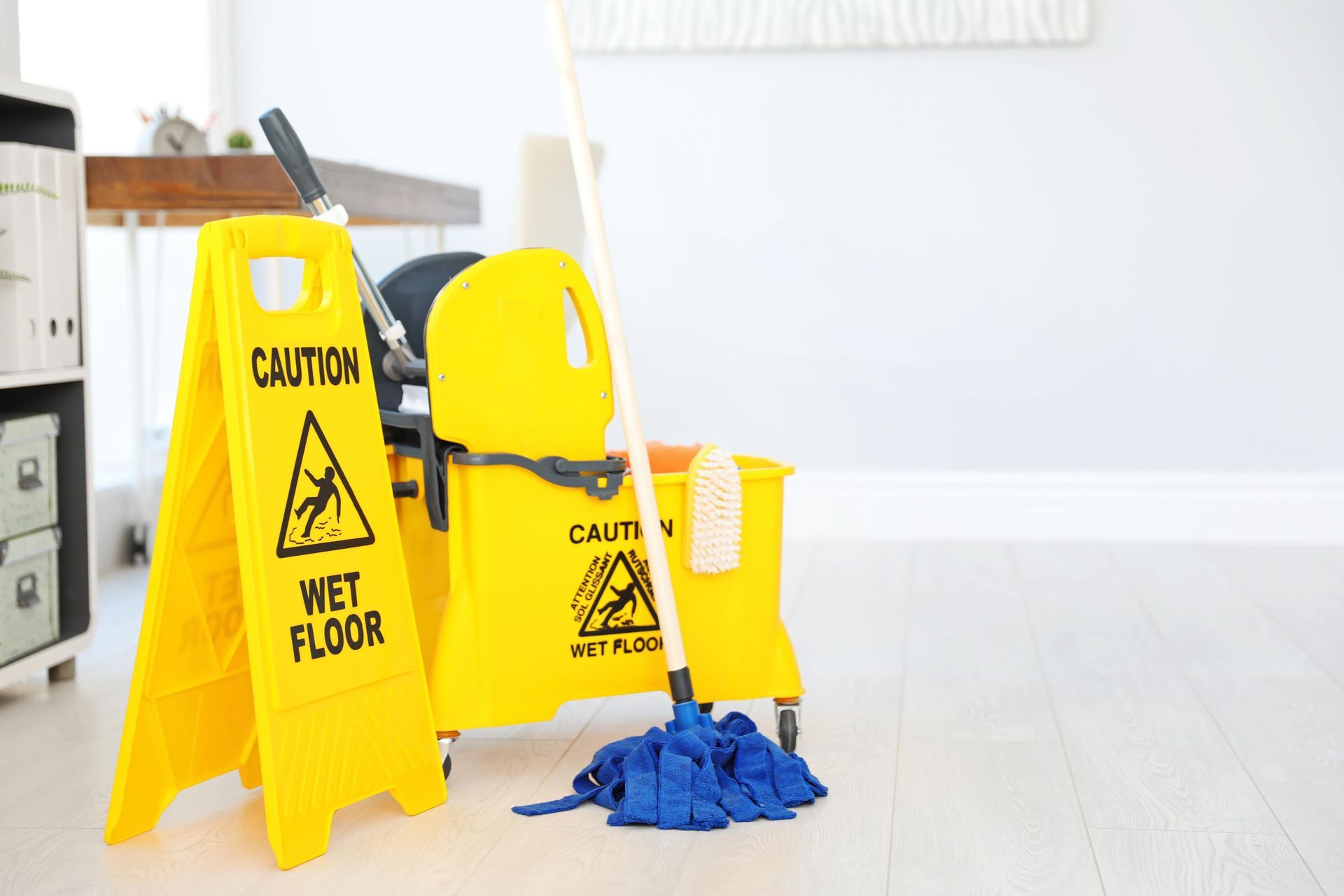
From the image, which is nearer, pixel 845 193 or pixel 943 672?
pixel 943 672

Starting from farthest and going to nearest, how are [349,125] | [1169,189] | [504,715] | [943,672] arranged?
[349,125] → [1169,189] → [943,672] → [504,715]

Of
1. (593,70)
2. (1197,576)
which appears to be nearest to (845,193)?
(593,70)

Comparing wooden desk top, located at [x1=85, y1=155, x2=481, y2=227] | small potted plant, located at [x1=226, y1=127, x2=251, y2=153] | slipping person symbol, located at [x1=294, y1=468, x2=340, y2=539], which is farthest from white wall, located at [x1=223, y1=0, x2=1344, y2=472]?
slipping person symbol, located at [x1=294, y1=468, x2=340, y2=539]

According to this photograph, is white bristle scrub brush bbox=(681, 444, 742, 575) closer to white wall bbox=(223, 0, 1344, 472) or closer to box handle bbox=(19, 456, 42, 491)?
box handle bbox=(19, 456, 42, 491)

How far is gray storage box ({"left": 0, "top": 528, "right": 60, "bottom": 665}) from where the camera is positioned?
1774 mm

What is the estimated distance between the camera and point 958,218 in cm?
299

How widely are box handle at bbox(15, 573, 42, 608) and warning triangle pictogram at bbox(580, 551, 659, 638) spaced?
2.81 feet

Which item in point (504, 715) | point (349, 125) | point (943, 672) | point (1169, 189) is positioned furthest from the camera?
point (349, 125)

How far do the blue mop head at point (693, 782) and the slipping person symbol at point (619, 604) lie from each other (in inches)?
5.3

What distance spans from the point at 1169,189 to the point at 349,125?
1914 millimetres

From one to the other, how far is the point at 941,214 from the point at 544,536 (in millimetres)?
1822

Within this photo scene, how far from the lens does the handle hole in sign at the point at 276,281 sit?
2643mm

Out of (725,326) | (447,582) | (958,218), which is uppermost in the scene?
(958,218)

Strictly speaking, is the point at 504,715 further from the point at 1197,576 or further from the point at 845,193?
the point at 845,193
